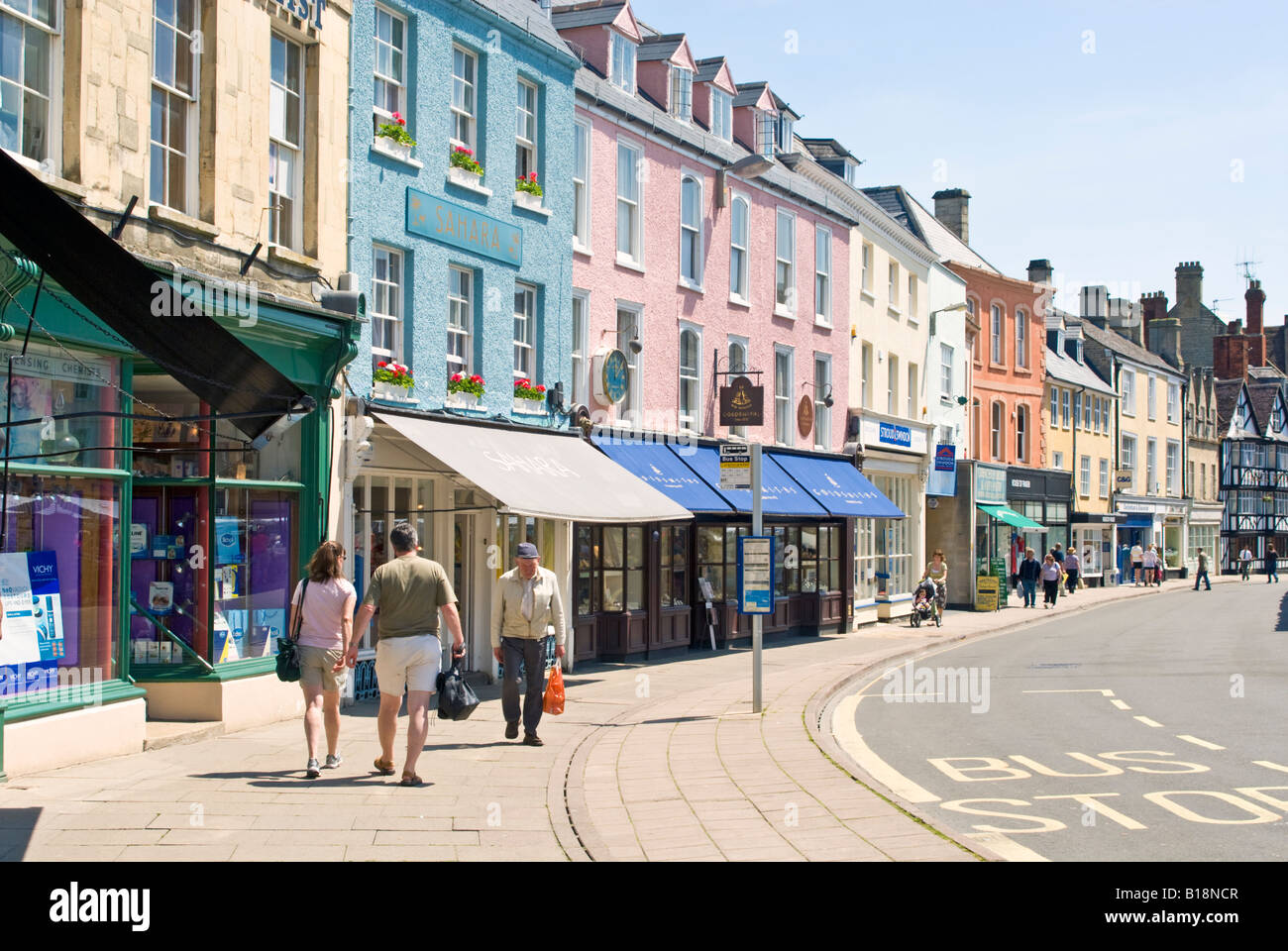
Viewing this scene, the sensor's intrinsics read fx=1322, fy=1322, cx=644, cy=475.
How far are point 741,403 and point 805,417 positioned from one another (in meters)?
4.95

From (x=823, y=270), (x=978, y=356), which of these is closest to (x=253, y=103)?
(x=823, y=270)

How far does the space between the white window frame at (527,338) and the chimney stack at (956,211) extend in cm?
3188

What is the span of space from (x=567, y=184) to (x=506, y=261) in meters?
2.21

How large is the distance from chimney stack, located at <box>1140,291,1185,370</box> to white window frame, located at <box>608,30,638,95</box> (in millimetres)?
54377

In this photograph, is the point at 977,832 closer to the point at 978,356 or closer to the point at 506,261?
the point at 506,261

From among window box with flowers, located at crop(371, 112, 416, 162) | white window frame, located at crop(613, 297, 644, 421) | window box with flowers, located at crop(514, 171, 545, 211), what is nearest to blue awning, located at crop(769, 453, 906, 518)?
white window frame, located at crop(613, 297, 644, 421)

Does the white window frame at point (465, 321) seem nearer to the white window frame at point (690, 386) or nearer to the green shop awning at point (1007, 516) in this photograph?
the white window frame at point (690, 386)

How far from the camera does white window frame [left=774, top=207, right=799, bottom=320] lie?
2698 centimetres

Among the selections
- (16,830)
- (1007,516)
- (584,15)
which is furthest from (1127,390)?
(16,830)

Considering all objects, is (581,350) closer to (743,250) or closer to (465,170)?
(465,170)

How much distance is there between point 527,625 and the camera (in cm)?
1206

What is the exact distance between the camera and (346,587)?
1022 centimetres

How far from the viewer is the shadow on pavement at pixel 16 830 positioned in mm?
7220

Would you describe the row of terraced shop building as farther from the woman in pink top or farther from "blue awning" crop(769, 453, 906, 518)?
the woman in pink top
